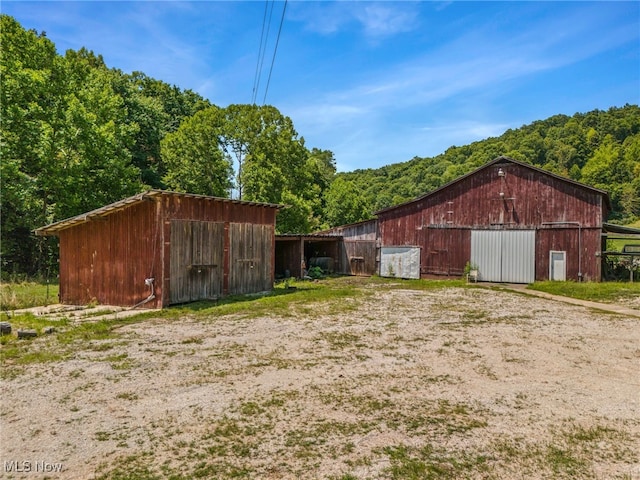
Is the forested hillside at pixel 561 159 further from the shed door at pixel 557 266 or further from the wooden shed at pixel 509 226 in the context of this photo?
the shed door at pixel 557 266

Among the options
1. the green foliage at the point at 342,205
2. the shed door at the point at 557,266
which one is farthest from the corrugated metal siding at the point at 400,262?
the green foliage at the point at 342,205

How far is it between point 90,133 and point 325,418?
2196 cm

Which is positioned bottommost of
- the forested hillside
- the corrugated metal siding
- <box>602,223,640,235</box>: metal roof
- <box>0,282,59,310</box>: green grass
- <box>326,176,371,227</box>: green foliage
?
<box>0,282,59,310</box>: green grass

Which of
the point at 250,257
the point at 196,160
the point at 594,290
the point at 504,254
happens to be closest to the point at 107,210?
the point at 250,257

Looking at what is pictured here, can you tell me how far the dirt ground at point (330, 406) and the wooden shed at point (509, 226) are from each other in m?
11.1

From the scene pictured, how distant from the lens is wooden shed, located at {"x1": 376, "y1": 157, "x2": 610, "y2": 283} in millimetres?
18438

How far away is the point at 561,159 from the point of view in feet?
220

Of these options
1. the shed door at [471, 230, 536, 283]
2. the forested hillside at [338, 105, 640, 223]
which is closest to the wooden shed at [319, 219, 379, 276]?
the shed door at [471, 230, 536, 283]

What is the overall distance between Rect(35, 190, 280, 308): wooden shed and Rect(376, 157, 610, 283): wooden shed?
11523 millimetres

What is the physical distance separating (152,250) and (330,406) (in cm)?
863

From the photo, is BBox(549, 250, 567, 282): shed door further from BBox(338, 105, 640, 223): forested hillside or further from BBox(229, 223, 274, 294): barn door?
BBox(338, 105, 640, 223): forested hillside

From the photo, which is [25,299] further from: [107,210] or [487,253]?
[487,253]

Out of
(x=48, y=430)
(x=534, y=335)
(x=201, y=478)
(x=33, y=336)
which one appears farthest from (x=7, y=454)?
(x=534, y=335)

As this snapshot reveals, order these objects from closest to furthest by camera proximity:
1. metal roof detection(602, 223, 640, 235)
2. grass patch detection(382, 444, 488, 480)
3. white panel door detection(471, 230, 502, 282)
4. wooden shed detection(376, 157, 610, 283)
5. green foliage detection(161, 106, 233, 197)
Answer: grass patch detection(382, 444, 488, 480) < metal roof detection(602, 223, 640, 235) < wooden shed detection(376, 157, 610, 283) < white panel door detection(471, 230, 502, 282) < green foliage detection(161, 106, 233, 197)
